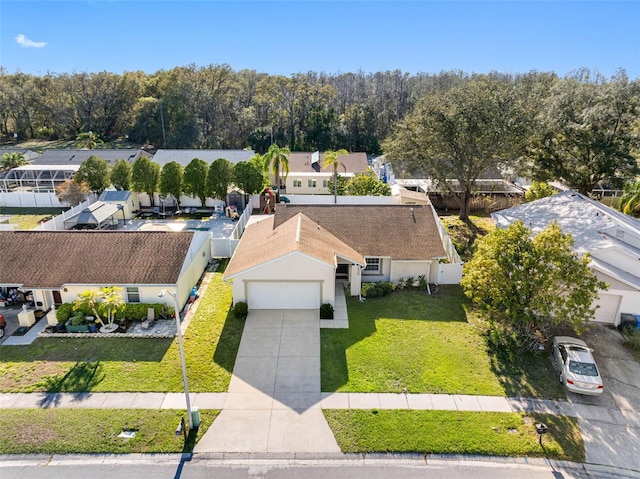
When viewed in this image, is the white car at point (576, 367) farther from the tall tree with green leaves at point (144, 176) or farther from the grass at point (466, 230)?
the tall tree with green leaves at point (144, 176)

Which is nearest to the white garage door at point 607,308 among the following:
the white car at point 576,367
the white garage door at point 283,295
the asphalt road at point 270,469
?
the white car at point 576,367

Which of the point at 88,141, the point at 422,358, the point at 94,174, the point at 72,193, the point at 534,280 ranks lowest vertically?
→ the point at 422,358

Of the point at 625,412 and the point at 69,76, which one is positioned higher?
the point at 69,76

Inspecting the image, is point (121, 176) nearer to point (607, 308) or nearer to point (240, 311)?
point (240, 311)

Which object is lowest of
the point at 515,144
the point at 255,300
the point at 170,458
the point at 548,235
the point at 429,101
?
the point at 170,458

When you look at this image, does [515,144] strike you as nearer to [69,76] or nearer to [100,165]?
[100,165]

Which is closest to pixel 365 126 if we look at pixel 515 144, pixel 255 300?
pixel 515 144

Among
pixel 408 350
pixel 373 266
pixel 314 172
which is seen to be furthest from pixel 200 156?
pixel 408 350
